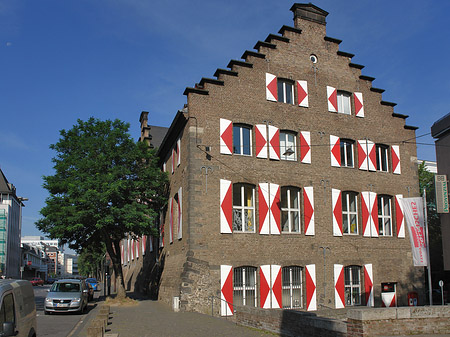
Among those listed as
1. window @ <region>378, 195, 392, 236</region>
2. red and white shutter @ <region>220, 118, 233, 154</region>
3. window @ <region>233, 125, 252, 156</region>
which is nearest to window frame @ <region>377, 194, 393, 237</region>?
window @ <region>378, 195, 392, 236</region>

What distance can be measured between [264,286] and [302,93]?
9778 millimetres

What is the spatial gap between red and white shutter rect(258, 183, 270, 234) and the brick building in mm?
49

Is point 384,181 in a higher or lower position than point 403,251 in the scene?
higher

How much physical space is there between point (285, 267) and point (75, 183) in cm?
1069

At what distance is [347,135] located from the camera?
80.2 feet

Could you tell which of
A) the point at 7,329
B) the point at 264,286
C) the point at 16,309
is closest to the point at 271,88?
the point at 264,286

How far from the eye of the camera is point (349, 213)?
23.8m

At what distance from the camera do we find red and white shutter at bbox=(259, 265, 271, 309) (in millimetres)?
20391

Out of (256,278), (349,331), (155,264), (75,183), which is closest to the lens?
(349,331)

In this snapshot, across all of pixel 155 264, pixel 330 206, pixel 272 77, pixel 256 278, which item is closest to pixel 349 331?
pixel 256 278

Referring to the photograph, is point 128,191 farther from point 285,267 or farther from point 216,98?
point 285,267

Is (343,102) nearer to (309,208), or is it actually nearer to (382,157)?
(382,157)

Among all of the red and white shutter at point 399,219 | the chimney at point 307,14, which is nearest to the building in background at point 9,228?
the chimney at point 307,14

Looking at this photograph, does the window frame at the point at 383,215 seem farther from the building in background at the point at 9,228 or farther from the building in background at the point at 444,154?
the building in background at the point at 9,228
